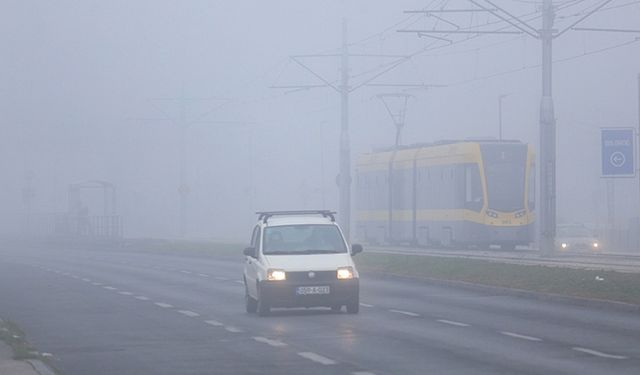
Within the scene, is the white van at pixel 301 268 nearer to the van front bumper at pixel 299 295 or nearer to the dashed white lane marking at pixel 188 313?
the van front bumper at pixel 299 295

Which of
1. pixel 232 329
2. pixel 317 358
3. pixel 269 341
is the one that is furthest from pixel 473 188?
pixel 317 358

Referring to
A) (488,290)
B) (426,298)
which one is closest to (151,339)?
(426,298)

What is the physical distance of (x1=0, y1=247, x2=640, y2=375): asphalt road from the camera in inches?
599

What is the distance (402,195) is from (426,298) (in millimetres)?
31182

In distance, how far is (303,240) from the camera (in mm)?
24391

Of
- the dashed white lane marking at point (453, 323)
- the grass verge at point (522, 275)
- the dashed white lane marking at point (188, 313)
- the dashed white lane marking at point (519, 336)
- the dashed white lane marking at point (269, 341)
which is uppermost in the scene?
the grass verge at point (522, 275)

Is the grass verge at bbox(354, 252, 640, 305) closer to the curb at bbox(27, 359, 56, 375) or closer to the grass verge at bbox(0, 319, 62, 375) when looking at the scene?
the grass verge at bbox(0, 319, 62, 375)

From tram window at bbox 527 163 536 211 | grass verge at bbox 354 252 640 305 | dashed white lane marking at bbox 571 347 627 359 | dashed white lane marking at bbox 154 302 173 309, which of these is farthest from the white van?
tram window at bbox 527 163 536 211

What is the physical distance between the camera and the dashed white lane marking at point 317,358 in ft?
50.9

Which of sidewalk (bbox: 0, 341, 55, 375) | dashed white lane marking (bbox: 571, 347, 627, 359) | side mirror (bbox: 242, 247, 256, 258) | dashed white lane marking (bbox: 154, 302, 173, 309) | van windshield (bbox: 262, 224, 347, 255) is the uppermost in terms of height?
van windshield (bbox: 262, 224, 347, 255)

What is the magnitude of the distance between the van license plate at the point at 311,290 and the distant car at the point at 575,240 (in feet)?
109

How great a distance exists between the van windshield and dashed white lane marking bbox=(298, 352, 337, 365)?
735 centimetres

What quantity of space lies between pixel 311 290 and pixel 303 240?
1.64m

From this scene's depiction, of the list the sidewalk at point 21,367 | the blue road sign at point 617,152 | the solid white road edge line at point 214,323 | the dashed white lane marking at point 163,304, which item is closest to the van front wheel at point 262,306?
the solid white road edge line at point 214,323
